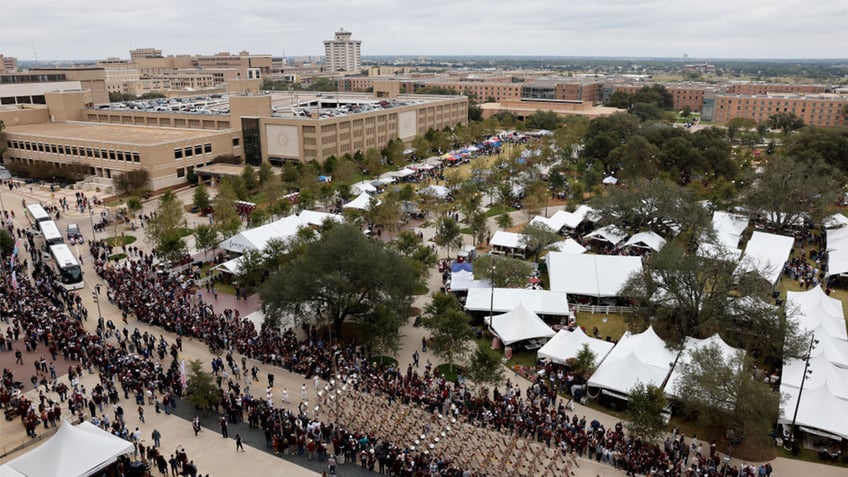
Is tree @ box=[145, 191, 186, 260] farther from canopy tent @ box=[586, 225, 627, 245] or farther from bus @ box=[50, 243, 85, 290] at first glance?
canopy tent @ box=[586, 225, 627, 245]

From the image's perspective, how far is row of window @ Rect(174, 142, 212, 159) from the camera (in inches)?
2378

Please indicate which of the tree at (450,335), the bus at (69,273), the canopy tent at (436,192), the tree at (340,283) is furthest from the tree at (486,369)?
the canopy tent at (436,192)

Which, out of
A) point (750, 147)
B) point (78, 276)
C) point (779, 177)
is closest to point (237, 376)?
point (78, 276)

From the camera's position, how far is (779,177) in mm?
41750

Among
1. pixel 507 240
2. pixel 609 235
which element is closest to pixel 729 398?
pixel 507 240

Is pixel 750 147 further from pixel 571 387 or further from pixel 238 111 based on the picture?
pixel 571 387

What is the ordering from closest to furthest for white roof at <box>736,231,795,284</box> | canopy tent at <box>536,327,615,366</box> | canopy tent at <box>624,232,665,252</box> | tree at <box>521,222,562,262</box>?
1. canopy tent at <box>536,327,615,366</box>
2. white roof at <box>736,231,795,284</box>
3. tree at <box>521,222,562,262</box>
4. canopy tent at <box>624,232,665,252</box>

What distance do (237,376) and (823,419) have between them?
70.2 feet

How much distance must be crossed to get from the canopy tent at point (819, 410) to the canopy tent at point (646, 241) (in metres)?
18.4

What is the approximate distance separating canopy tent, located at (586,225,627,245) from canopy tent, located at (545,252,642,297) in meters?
6.47

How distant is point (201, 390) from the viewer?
2148 centimetres

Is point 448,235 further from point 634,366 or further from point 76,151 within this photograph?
point 76,151

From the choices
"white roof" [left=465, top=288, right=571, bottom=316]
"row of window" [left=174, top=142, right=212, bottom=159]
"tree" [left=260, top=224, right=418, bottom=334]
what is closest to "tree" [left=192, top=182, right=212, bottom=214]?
"row of window" [left=174, top=142, right=212, bottom=159]

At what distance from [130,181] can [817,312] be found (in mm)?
53530
